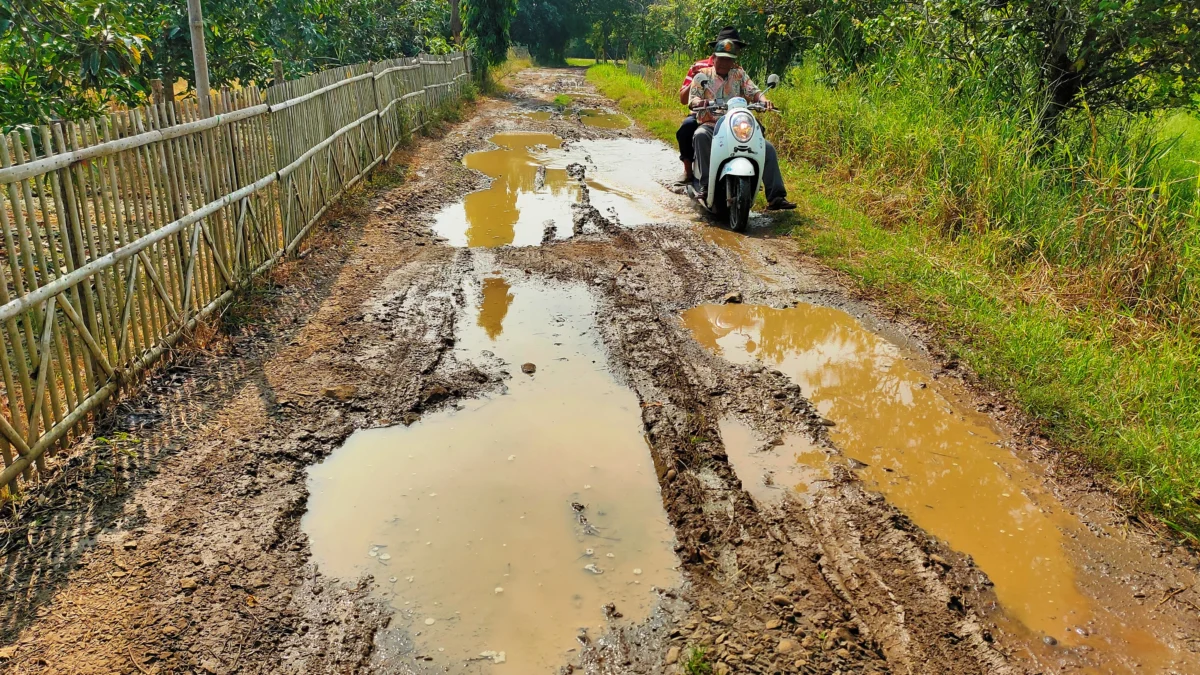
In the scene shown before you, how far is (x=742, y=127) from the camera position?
7109 mm

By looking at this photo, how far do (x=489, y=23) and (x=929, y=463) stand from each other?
84.6 feet

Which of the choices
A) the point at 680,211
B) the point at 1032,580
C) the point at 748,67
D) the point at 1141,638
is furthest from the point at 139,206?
the point at 748,67

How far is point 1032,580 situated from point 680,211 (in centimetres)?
597

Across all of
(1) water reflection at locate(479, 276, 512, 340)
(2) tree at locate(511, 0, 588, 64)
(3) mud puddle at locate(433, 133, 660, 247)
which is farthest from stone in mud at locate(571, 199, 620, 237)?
(2) tree at locate(511, 0, 588, 64)

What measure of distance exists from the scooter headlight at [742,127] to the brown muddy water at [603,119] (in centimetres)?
926

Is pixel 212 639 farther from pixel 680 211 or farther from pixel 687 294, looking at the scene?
pixel 680 211

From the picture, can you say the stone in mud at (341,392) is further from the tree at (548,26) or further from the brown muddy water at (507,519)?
the tree at (548,26)

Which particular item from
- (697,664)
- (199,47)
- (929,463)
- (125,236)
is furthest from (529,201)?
(697,664)

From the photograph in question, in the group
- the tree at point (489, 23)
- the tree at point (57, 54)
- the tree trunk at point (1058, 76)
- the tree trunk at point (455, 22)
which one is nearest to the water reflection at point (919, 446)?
the tree trunk at point (1058, 76)

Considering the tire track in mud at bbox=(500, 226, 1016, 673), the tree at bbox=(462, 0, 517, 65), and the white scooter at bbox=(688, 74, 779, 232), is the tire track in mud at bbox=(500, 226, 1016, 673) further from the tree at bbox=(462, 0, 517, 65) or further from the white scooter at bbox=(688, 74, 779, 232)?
the tree at bbox=(462, 0, 517, 65)

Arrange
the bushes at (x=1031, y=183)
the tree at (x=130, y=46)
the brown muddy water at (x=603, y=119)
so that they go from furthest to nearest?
the brown muddy water at (x=603, y=119), the tree at (x=130, y=46), the bushes at (x=1031, y=183)

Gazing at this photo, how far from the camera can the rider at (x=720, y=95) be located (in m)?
7.61

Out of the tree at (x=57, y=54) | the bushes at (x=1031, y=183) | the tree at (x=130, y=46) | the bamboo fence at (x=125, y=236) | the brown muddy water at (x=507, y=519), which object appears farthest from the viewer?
the tree at (x=130, y=46)

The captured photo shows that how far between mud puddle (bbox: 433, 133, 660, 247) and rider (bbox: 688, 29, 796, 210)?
0.89 metres
